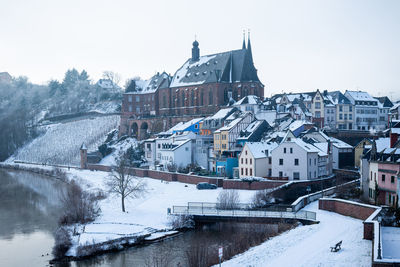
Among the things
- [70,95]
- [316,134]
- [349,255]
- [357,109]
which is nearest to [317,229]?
[349,255]

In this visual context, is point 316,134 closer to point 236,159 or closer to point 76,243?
point 236,159

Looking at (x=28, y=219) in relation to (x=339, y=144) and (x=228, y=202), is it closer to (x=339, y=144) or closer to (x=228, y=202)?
(x=228, y=202)

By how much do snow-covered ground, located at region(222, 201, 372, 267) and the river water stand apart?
3.01m

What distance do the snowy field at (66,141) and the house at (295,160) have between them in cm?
5234

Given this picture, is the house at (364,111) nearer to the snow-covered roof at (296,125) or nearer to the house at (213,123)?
the snow-covered roof at (296,125)

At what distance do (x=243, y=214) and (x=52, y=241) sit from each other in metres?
15.9

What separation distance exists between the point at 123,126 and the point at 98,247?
2607 inches

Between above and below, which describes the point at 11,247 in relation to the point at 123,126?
below

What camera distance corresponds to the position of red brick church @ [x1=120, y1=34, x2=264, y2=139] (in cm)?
8525

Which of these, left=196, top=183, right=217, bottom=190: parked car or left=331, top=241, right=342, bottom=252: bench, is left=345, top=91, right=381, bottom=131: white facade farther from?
left=331, top=241, right=342, bottom=252: bench

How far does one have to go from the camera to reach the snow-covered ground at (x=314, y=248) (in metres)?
23.1

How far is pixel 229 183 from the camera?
5022cm

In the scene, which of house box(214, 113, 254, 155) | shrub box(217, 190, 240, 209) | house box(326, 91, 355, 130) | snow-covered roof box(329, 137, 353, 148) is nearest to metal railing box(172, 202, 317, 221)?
shrub box(217, 190, 240, 209)

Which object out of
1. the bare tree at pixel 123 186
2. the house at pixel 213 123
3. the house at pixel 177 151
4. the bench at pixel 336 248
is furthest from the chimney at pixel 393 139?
the house at pixel 213 123
